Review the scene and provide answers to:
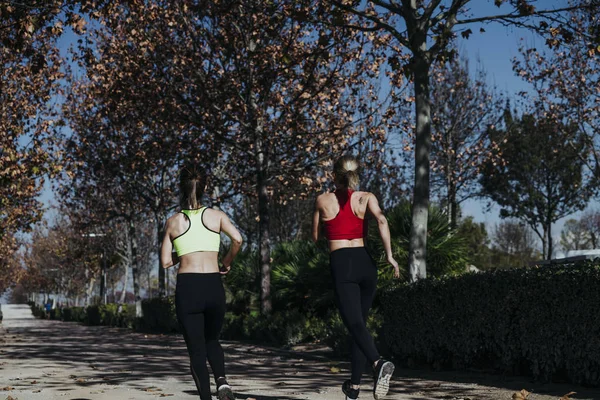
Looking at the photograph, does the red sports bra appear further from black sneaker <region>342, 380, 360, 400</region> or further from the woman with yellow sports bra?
black sneaker <region>342, 380, 360, 400</region>

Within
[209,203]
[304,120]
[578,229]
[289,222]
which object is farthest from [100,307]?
[578,229]

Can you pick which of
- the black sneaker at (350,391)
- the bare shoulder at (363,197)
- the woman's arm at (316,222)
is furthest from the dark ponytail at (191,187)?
the black sneaker at (350,391)

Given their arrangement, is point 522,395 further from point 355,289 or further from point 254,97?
point 254,97

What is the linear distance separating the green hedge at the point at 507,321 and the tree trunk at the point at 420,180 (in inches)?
47.9

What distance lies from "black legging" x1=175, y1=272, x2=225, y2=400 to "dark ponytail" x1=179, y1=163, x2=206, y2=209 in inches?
22.7

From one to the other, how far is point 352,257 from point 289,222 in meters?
37.2

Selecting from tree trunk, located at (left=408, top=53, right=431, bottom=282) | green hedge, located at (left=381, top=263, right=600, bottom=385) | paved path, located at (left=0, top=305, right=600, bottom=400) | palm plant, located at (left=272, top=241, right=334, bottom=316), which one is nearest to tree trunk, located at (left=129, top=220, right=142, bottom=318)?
palm plant, located at (left=272, top=241, right=334, bottom=316)

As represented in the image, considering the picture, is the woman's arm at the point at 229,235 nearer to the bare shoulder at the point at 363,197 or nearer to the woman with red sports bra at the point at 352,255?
the woman with red sports bra at the point at 352,255

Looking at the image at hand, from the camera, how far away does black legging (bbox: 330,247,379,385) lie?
6223 millimetres

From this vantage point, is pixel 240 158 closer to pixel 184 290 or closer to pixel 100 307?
pixel 184 290

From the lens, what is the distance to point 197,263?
5.80 meters

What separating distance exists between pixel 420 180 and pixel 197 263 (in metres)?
7.84

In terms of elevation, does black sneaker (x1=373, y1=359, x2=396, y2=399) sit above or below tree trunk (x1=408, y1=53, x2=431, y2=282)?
below

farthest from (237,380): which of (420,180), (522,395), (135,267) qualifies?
(135,267)
